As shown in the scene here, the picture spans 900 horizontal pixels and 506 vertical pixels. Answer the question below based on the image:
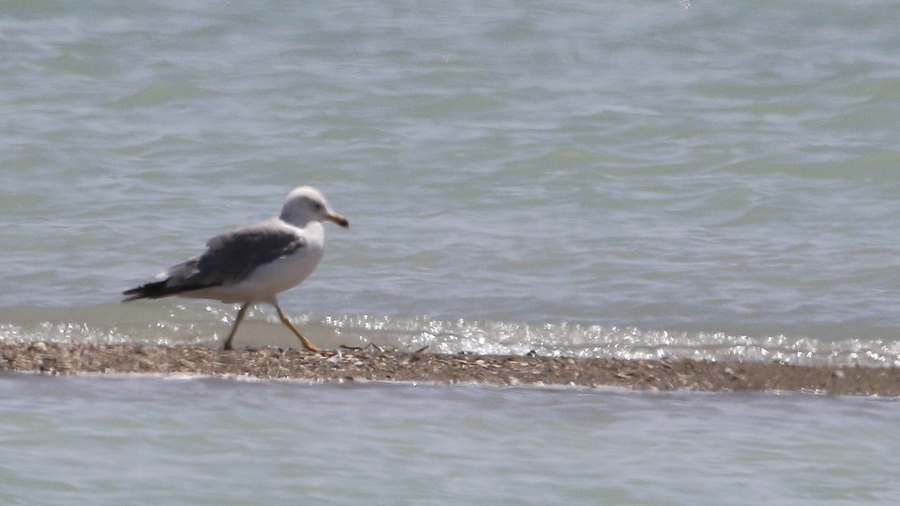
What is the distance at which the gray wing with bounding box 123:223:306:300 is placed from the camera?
7.65 metres

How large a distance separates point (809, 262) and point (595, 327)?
191 centimetres

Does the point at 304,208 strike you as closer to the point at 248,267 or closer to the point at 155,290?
the point at 248,267

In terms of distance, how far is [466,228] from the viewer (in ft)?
34.6

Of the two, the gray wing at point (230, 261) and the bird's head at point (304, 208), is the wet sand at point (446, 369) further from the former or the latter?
the bird's head at point (304, 208)

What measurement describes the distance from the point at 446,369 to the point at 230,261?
54.4 inches

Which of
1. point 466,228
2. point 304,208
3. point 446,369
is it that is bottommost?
point 446,369

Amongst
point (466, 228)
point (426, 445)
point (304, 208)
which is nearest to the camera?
point (426, 445)

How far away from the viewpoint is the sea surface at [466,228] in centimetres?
543

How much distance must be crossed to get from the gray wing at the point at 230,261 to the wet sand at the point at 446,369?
34cm

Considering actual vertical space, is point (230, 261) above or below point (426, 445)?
above

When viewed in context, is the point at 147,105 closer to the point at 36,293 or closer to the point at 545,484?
the point at 36,293

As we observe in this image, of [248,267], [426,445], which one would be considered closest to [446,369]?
[248,267]

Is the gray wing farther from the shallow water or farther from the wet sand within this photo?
the shallow water

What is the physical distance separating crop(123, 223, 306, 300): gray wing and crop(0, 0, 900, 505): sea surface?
87 cm
